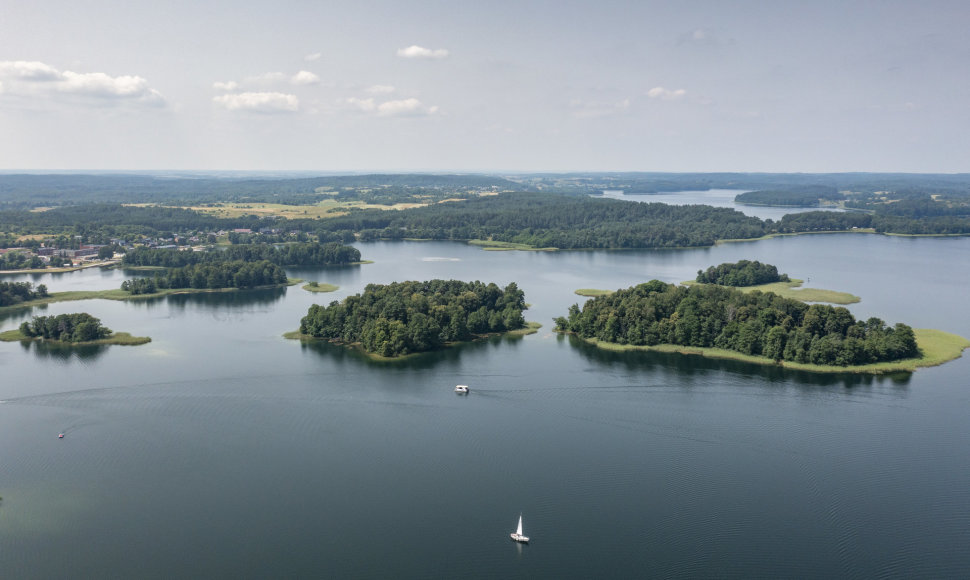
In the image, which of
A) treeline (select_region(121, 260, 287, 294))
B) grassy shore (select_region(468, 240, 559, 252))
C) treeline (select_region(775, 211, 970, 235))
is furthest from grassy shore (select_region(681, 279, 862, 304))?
treeline (select_region(775, 211, 970, 235))

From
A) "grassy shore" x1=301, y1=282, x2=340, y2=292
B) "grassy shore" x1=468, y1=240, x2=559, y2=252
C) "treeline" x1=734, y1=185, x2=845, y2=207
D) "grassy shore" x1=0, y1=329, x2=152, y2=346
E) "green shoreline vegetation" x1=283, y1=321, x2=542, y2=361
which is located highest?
"treeline" x1=734, y1=185, x2=845, y2=207

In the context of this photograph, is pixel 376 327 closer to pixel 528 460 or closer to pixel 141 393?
pixel 141 393

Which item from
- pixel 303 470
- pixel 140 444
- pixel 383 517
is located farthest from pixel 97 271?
pixel 383 517

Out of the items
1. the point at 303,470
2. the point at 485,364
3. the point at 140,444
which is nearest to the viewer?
the point at 303,470

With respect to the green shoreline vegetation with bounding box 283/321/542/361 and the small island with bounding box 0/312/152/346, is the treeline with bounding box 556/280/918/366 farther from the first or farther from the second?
the small island with bounding box 0/312/152/346

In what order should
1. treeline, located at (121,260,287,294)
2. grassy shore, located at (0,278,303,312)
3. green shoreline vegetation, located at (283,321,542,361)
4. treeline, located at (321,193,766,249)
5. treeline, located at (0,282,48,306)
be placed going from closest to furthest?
green shoreline vegetation, located at (283,321,542,361) → treeline, located at (0,282,48,306) → grassy shore, located at (0,278,303,312) → treeline, located at (121,260,287,294) → treeline, located at (321,193,766,249)

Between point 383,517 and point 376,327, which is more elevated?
point 376,327

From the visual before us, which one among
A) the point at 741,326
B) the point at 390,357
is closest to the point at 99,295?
the point at 390,357
